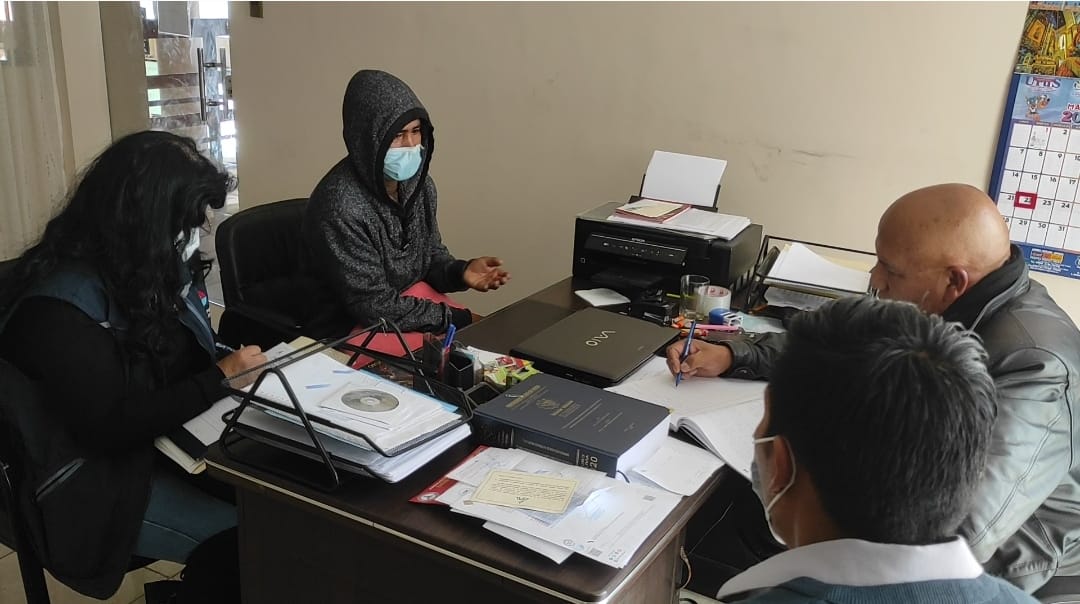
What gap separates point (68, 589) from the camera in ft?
7.29

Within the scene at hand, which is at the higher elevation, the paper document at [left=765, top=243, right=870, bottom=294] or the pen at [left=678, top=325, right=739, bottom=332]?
the paper document at [left=765, top=243, right=870, bottom=294]

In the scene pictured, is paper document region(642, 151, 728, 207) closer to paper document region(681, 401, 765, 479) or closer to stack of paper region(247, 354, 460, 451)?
paper document region(681, 401, 765, 479)

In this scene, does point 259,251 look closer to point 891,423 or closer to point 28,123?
point 28,123

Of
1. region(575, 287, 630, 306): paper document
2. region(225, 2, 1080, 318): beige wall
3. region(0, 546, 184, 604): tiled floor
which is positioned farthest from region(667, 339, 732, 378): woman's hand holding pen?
region(0, 546, 184, 604): tiled floor

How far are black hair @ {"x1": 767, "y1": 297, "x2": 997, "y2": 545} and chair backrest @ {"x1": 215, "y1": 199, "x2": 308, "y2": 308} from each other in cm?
179

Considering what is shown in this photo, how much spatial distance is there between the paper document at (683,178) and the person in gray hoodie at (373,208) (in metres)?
0.66

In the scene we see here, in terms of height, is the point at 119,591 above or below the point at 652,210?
below

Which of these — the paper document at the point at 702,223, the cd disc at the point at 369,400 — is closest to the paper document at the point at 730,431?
the cd disc at the point at 369,400

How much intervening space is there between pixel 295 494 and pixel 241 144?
2.60 metres

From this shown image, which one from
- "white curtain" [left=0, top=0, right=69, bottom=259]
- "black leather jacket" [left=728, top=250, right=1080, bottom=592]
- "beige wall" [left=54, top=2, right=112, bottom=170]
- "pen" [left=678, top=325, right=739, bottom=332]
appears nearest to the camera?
"black leather jacket" [left=728, top=250, right=1080, bottom=592]

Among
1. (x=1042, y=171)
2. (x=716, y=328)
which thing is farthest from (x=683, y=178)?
(x=1042, y=171)

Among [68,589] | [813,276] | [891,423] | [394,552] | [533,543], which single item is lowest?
[68,589]

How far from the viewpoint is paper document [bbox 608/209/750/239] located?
227 cm

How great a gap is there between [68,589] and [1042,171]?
2701 millimetres
